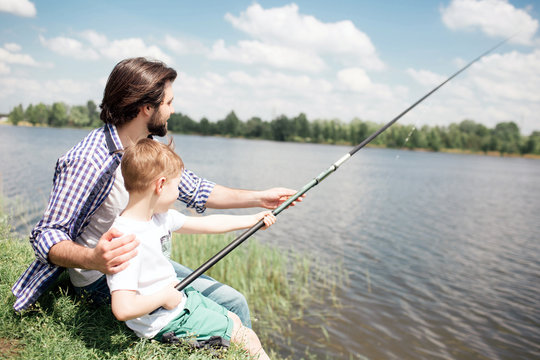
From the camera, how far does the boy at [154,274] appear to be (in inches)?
76.8

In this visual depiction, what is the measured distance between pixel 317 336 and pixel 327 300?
1207 millimetres

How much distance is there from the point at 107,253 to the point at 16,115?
82167 millimetres

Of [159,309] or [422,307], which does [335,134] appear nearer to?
[422,307]

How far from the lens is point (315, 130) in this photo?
270 feet

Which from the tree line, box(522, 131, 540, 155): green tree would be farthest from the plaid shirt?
box(522, 131, 540, 155): green tree

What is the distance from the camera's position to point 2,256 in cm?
325

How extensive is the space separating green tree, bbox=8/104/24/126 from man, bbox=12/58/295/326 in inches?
3094

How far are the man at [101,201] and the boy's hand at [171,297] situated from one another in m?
Result: 0.30

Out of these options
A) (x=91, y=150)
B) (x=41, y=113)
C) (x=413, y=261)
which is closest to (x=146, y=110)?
(x=91, y=150)

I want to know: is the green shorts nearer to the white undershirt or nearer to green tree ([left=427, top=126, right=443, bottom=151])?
the white undershirt

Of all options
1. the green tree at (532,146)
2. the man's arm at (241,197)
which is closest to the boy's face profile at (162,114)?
the man's arm at (241,197)

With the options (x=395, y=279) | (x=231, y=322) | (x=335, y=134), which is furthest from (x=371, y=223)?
(x=335, y=134)

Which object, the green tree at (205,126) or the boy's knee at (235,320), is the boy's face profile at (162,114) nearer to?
the boy's knee at (235,320)

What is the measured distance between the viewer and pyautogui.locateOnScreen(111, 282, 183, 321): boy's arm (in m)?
1.90
